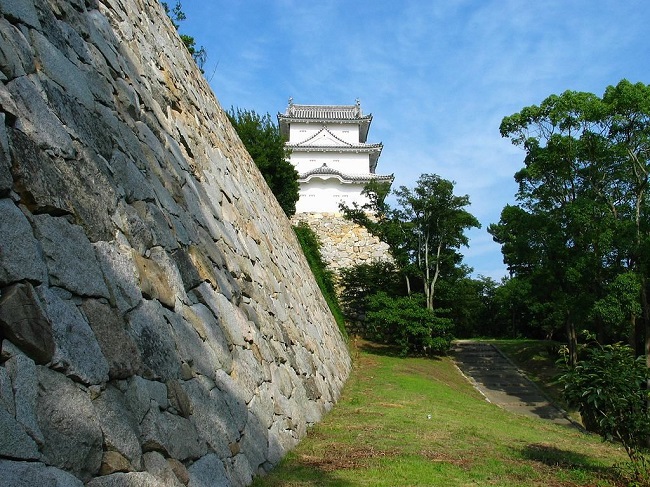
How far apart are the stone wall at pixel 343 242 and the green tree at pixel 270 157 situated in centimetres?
529

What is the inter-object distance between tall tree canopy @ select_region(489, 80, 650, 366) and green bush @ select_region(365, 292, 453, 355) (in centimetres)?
375

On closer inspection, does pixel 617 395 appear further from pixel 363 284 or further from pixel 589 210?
pixel 363 284

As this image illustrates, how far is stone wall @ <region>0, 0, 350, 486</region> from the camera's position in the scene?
2297mm

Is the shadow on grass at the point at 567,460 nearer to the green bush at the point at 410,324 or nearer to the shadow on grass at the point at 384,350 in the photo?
the green bush at the point at 410,324

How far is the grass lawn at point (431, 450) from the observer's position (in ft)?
16.9

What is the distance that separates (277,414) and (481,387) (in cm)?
1517

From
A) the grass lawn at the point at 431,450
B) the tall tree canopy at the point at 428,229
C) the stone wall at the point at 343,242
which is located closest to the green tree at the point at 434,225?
the tall tree canopy at the point at 428,229

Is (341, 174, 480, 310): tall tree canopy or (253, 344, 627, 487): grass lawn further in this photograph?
(341, 174, 480, 310): tall tree canopy

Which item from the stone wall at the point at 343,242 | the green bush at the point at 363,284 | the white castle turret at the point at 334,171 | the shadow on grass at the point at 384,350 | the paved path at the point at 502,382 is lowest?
the paved path at the point at 502,382

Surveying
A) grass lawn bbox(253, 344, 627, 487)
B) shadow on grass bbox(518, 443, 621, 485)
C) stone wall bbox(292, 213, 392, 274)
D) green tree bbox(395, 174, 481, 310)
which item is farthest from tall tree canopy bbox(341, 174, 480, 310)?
shadow on grass bbox(518, 443, 621, 485)

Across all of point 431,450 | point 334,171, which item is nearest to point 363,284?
point 334,171

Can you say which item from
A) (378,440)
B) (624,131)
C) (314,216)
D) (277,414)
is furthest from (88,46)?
(314,216)

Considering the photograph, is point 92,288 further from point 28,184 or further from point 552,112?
point 552,112

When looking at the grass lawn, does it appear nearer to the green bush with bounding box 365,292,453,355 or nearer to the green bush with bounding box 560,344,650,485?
the green bush with bounding box 560,344,650,485
